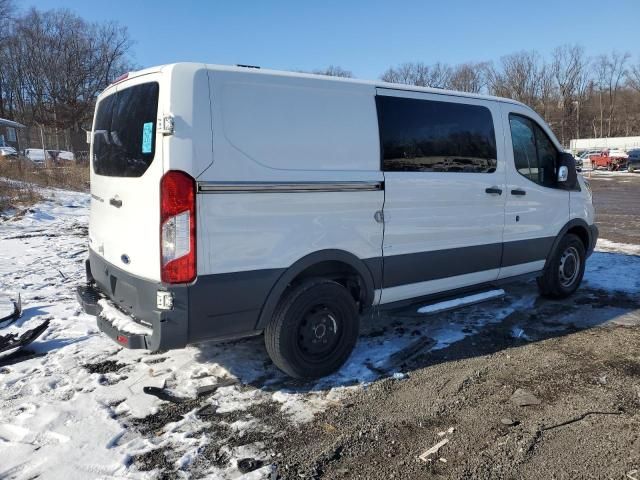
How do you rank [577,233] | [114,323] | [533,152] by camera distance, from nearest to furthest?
[114,323] < [533,152] < [577,233]

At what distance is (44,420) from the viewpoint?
340 cm

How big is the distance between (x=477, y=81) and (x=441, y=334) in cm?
9365

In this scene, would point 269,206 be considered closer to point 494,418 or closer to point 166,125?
point 166,125

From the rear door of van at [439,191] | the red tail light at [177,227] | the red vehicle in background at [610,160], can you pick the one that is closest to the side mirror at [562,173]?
the rear door of van at [439,191]

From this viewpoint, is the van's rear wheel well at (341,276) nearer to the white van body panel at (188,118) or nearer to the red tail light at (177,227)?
the red tail light at (177,227)

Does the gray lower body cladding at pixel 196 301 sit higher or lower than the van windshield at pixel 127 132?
lower

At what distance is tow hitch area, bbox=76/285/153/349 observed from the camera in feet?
11.5

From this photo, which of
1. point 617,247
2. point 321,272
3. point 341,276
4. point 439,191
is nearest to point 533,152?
point 439,191

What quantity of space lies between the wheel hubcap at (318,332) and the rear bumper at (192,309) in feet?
1.33

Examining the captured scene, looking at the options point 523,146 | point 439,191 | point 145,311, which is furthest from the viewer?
point 523,146

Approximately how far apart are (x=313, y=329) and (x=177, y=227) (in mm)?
1371

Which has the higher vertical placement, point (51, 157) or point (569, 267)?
point (51, 157)

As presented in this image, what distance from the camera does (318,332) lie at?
13.3 feet

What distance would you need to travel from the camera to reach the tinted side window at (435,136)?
429 cm
